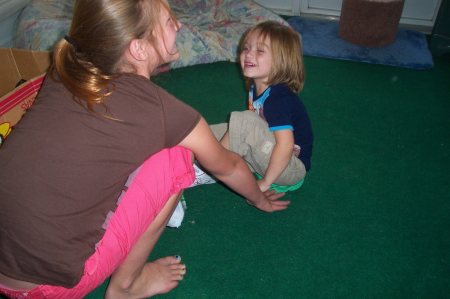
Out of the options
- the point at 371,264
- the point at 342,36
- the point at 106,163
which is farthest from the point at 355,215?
the point at 342,36

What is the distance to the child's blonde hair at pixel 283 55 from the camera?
1261 mm

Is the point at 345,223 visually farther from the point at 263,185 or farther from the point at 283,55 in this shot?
the point at 283,55

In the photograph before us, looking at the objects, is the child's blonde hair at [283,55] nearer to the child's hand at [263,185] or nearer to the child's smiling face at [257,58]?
the child's smiling face at [257,58]

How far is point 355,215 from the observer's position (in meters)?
1.33

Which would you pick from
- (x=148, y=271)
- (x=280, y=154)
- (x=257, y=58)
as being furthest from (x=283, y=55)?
(x=148, y=271)

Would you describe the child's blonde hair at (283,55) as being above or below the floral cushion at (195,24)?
above

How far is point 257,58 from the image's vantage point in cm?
128

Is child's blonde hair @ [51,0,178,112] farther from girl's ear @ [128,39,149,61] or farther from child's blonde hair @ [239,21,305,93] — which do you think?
child's blonde hair @ [239,21,305,93]

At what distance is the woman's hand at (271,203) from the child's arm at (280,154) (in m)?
0.09

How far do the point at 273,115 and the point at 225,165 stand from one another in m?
0.28

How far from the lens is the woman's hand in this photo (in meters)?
1.30

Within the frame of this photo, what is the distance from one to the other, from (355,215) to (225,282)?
20.4 inches

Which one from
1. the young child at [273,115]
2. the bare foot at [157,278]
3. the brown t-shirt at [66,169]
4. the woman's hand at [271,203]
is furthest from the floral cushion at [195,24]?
the brown t-shirt at [66,169]

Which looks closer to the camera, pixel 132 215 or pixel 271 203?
pixel 132 215
